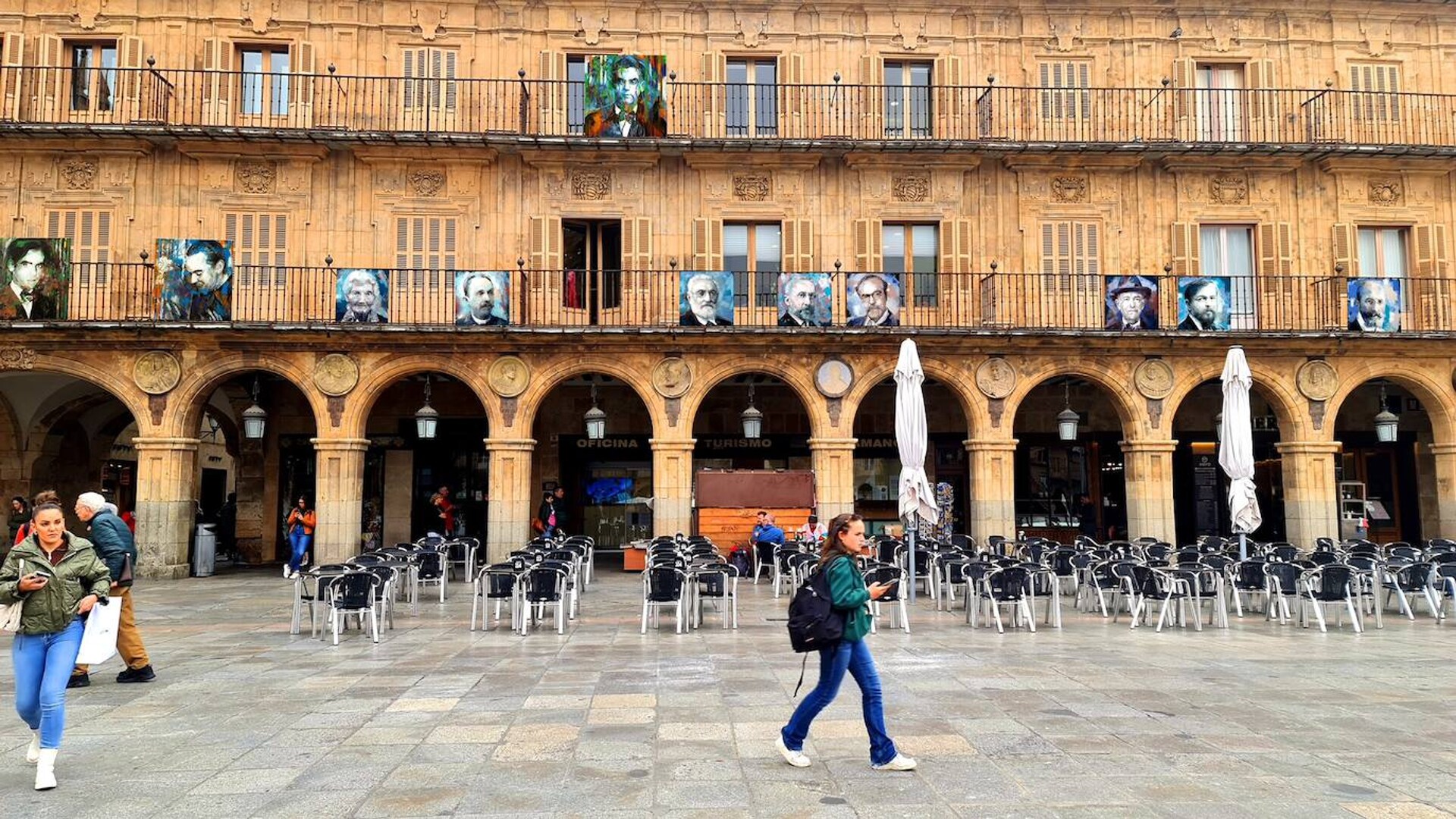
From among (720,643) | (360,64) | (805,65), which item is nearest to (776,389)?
(805,65)

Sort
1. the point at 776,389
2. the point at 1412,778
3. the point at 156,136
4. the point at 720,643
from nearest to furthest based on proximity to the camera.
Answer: the point at 1412,778 → the point at 720,643 → the point at 156,136 → the point at 776,389

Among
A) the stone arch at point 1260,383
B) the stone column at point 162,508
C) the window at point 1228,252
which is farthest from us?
the window at point 1228,252

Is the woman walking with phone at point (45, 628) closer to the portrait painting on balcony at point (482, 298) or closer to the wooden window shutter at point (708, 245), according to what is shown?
the portrait painting on balcony at point (482, 298)

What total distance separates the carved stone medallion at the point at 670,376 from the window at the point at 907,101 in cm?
641

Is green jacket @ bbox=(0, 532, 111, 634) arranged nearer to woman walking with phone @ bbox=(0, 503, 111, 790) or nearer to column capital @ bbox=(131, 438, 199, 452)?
woman walking with phone @ bbox=(0, 503, 111, 790)

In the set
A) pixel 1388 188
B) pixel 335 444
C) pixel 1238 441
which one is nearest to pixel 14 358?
pixel 335 444

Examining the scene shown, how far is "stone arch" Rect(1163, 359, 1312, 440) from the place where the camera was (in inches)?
762

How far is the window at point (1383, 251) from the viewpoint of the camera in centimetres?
2033

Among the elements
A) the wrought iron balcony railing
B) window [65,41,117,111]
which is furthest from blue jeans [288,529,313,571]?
window [65,41,117,111]

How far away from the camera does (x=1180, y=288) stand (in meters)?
19.3

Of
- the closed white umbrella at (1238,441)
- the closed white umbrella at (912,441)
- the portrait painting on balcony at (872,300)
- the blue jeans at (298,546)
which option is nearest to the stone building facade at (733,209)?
the portrait painting on balcony at (872,300)

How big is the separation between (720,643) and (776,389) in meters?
12.9

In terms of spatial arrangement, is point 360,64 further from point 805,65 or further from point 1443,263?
point 1443,263

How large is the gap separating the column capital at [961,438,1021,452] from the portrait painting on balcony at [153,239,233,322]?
46.9 feet
